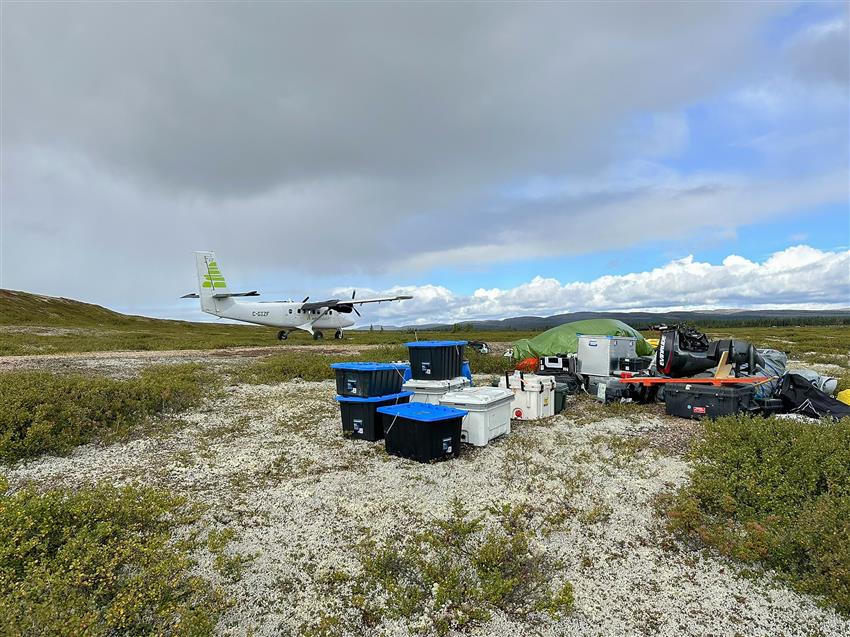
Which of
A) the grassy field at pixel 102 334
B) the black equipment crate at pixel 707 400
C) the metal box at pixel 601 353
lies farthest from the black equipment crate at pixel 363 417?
the grassy field at pixel 102 334

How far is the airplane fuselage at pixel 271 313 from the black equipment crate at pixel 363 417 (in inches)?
1186

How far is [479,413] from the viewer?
753 cm

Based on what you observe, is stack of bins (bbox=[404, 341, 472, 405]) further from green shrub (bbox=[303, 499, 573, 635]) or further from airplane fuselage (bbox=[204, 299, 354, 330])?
airplane fuselage (bbox=[204, 299, 354, 330])

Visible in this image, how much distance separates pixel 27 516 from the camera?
411 cm

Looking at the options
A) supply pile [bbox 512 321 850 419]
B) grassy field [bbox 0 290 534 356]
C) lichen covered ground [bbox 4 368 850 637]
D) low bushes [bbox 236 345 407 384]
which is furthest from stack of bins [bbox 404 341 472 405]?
grassy field [bbox 0 290 534 356]

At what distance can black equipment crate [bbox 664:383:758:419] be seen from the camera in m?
8.76

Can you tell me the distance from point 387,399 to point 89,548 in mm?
4948

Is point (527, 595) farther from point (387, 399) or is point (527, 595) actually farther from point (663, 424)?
point (663, 424)

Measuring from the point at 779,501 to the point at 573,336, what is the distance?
39.3 ft

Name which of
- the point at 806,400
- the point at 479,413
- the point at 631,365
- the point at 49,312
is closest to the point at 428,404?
the point at 479,413

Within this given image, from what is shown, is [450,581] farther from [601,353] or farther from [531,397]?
[601,353]

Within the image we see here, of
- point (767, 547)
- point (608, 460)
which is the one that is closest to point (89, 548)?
point (767, 547)

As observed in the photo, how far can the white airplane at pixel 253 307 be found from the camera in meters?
35.4

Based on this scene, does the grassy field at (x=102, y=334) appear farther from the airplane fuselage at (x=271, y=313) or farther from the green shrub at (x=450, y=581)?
the green shrub at (x=450, y=581)
